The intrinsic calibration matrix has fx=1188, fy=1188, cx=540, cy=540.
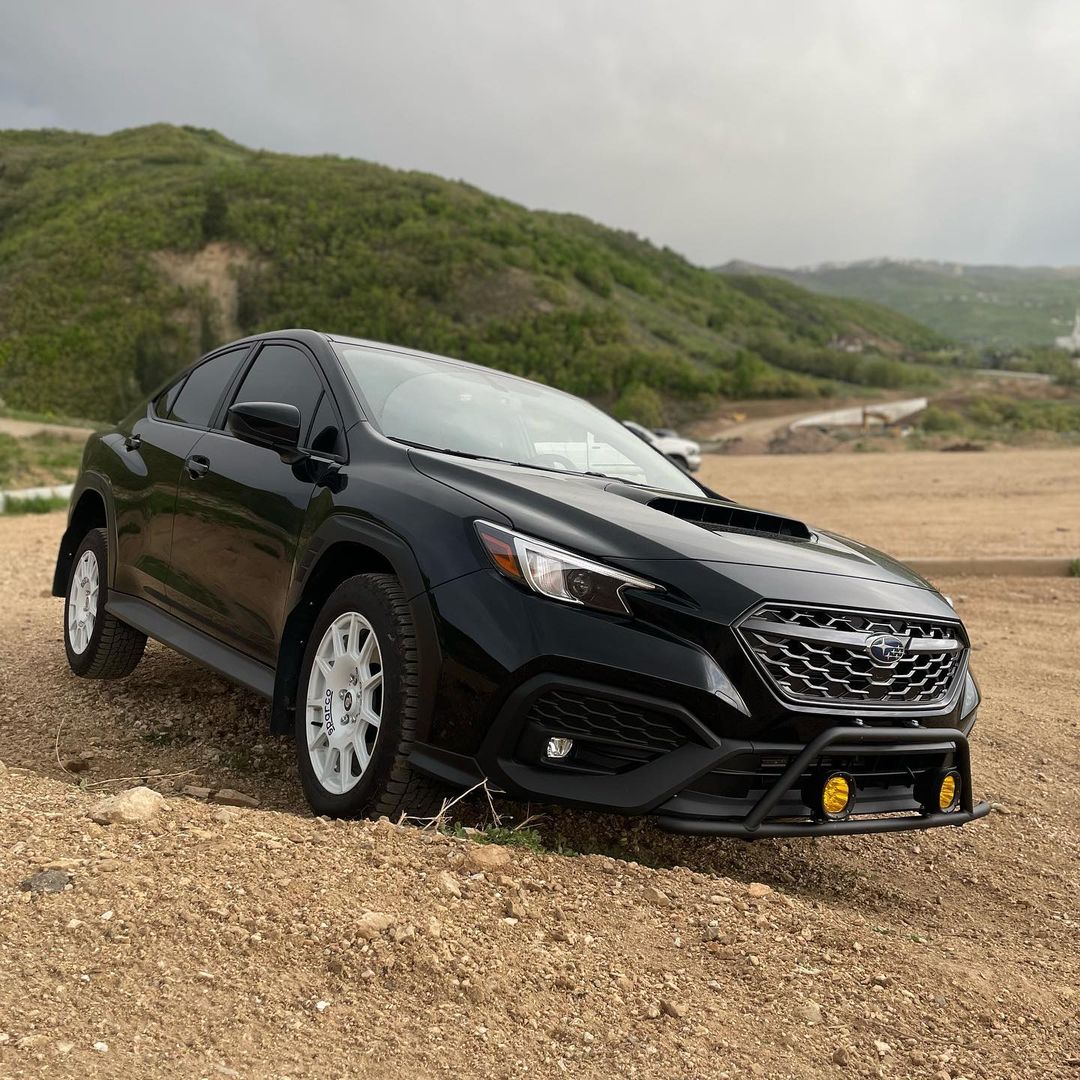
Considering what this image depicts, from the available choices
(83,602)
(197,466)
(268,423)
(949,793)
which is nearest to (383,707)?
(268,423)

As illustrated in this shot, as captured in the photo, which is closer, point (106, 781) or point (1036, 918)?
point (1036, 918)

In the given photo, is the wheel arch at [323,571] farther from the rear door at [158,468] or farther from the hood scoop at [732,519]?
the rear door at [158,468]

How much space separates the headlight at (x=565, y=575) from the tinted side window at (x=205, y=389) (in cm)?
227

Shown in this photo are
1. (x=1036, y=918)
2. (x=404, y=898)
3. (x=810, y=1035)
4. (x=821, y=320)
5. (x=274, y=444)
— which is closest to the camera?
(x=810, y=1035)

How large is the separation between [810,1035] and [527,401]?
9.54 feet

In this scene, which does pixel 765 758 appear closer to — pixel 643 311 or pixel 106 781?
pixel 106 781

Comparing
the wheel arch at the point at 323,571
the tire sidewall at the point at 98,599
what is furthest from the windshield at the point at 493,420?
the tire sidewall at the point at 98,599

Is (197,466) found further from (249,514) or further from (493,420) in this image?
(493,420)

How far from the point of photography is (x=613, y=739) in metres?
3.12

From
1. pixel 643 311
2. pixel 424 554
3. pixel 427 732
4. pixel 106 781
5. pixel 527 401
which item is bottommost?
pixel 106 781

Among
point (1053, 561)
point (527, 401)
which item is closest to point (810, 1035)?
point (527, 401)

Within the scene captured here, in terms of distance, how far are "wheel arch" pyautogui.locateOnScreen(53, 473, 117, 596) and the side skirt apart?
562 mm

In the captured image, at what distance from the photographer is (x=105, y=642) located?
17.9 feet

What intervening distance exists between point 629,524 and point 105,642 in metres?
3.10
